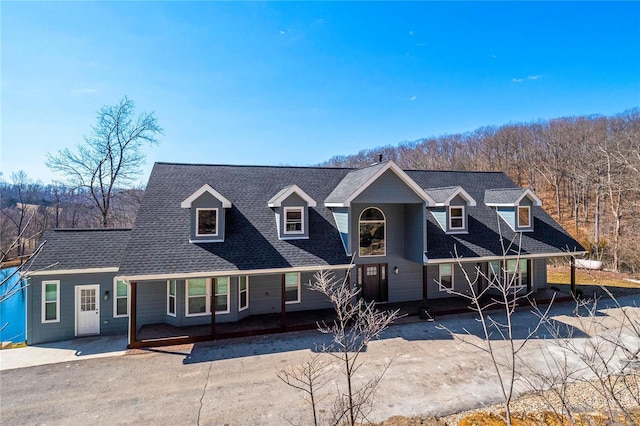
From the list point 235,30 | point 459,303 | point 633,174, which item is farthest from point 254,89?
point 633,174

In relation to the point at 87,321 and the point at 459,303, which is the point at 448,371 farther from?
the point at 87,321

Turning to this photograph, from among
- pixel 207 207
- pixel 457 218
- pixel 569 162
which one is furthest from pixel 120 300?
pixel 569 162

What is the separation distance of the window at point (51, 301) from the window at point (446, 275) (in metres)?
16.9

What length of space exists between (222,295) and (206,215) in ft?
11.3

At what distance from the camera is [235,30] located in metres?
13.8

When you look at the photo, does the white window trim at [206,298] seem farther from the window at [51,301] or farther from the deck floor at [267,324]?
the window at [51,301]

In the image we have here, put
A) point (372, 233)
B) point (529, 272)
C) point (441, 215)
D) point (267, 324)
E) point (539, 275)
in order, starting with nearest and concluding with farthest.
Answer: point (267, 324) → point (372, 233) → point (441, 215) → point (529, 272) → point (539, 275)

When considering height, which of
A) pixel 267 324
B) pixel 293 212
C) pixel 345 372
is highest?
pixel 293 212

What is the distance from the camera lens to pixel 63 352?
1100 centimetres

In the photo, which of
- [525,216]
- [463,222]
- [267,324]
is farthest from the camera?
[525,216]

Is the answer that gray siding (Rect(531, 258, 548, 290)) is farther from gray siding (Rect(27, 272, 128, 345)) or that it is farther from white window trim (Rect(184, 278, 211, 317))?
gray siding (Rect(27, 272, 128, 345))

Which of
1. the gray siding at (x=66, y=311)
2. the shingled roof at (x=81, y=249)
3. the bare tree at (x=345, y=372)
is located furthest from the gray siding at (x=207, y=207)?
the bare tree at (x=345, y=372)

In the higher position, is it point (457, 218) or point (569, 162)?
point (569, 162)

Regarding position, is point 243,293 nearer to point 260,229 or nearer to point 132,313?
point 260,229
